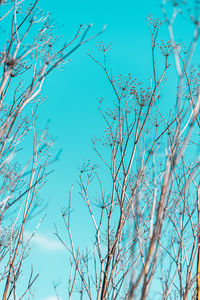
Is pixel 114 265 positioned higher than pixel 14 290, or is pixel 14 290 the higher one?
pixel 114 265

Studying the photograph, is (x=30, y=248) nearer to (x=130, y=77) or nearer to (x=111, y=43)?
(x=130, y=77)

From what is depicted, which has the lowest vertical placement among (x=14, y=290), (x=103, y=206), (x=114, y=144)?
(x=14, y=290)

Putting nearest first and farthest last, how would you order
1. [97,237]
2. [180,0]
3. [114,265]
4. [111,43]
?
[180,0]
[114,265]
[97,237]
[111,43]

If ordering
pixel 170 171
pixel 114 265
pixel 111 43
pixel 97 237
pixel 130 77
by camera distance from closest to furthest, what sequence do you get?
pixel 170 171 < pixel 114 265 < pixel 97 237 < pixel 130 77 < pixel 111 43

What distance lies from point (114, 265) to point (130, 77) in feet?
9.85

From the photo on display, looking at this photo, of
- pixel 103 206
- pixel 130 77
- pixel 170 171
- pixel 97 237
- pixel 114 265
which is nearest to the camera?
pixel 170 171

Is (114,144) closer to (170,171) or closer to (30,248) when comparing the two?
(30,248)

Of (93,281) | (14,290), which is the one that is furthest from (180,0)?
(14,290)

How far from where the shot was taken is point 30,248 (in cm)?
569

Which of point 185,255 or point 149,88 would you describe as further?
point 149,88

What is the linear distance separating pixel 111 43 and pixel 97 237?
3.40 meters

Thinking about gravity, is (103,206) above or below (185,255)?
above

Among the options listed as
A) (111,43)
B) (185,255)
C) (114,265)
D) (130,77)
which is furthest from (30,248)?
(111,43)

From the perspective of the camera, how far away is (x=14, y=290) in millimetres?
4453
